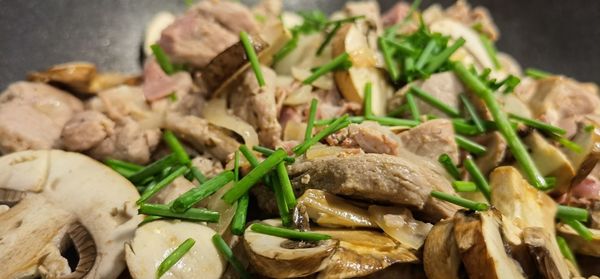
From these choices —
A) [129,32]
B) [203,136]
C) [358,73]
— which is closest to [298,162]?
[203,136]

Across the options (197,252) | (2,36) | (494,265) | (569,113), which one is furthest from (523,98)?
(2,36)

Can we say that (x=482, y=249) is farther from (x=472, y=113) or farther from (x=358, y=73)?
(x=358, y=73)

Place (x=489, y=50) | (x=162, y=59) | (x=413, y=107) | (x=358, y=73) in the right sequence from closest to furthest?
(x=413, y=107) < (x=358, y=73) < (x=162, y=59) < (x=489, y=50)

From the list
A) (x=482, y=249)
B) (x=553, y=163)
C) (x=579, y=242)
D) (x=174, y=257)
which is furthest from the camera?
(x=553, y=163)

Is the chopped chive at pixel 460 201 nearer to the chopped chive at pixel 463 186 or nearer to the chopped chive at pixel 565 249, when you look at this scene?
the chopped chive at pixel 463 186

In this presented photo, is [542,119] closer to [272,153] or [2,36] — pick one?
[272,153]

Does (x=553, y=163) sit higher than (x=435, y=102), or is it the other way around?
(x=435, y=102)

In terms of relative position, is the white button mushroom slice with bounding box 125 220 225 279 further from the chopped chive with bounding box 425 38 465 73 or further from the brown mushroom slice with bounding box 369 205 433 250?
the chopped chive with bounding box 425 38 465 73

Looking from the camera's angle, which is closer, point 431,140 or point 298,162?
point 298,162
